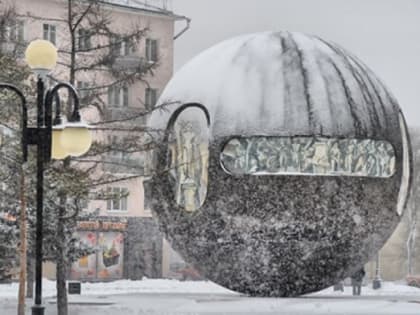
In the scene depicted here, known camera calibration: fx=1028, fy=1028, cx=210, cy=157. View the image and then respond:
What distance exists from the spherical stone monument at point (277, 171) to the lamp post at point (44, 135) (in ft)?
23.4

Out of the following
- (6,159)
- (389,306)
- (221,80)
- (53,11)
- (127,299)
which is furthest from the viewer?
(53,11)

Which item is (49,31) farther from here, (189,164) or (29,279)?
(189,164)

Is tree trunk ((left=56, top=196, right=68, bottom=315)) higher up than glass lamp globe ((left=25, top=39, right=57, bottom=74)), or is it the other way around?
glass lamp globe ((left=25, top=39, right=57, bottom=74))

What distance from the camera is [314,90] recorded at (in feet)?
63.8

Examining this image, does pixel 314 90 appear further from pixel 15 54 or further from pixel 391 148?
pixel 15 54

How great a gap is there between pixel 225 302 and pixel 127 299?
4.24 metres

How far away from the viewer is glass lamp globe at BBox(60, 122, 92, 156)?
11.3m

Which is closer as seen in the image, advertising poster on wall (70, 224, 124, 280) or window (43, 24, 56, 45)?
advertising poster on wall (70, 224, 124, 280)

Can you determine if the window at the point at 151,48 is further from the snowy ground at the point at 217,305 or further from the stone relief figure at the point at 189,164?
the stone relief figure at the point at 189,164

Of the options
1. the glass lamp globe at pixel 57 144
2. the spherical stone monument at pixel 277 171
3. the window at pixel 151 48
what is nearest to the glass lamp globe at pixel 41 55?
the glass lamp globe at pixel 57 144

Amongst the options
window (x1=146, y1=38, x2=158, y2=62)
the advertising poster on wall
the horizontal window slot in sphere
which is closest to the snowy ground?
the horizontal window slot in sphere

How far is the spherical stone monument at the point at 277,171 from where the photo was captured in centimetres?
1900

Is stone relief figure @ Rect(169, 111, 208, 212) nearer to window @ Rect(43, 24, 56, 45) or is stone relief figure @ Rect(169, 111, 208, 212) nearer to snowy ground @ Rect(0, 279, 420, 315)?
snowy ground @ Rect(0, 279, 420, 315)

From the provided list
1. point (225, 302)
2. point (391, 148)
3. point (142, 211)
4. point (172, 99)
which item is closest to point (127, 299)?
point (225, 302)
